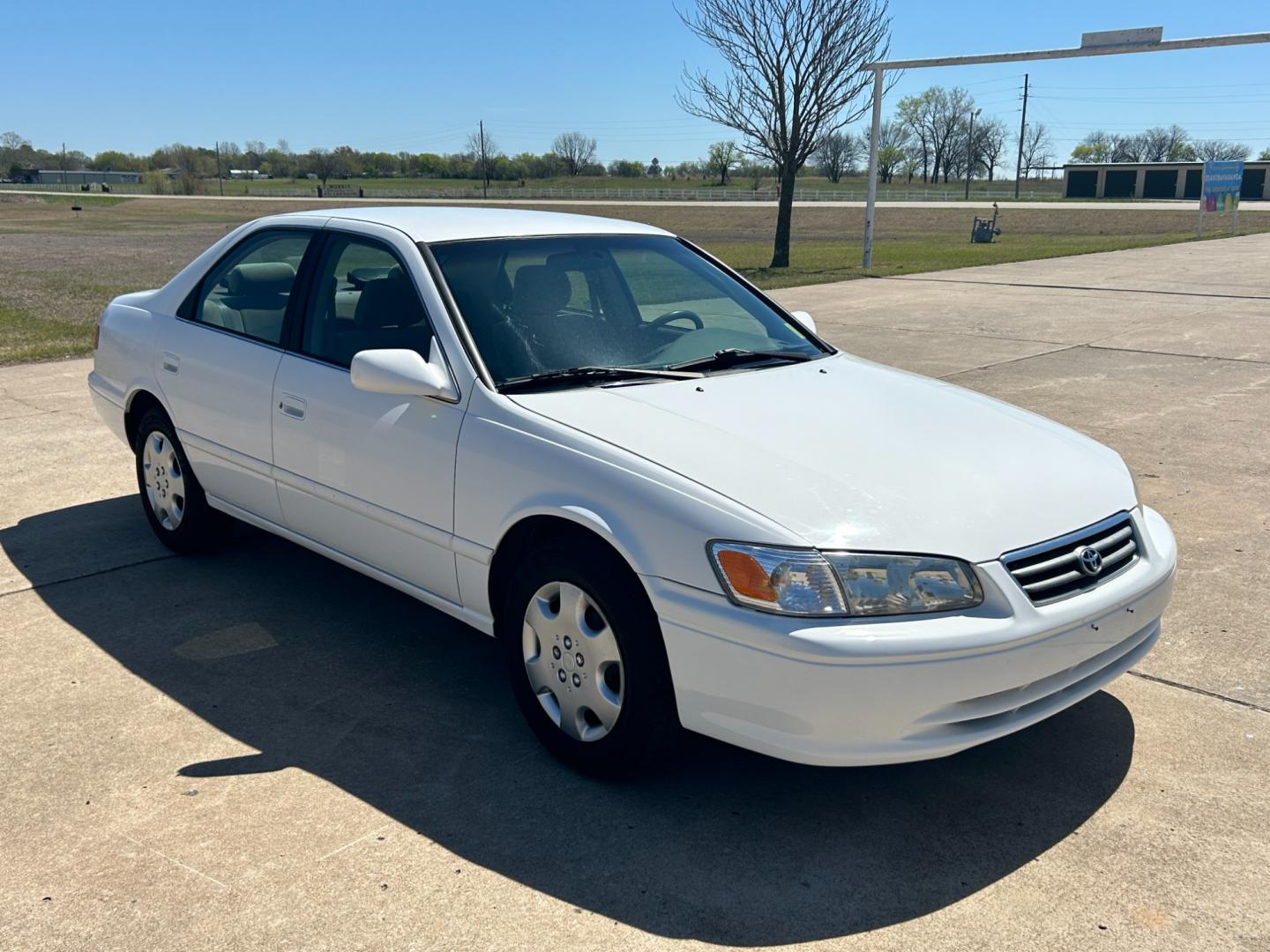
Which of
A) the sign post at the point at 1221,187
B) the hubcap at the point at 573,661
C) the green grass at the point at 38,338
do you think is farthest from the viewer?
the sign post at the point at 1221,187

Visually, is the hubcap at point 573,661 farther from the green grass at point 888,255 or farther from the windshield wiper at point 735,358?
the green grass at point 888,255

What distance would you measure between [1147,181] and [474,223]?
297 feet

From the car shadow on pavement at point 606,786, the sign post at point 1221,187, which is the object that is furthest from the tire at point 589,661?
the sign post at point 1221,187

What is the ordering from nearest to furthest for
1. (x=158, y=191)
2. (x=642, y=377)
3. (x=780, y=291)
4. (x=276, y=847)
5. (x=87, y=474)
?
1. (x=276, y=847)
2. (x=642, y=377)
3. (x=87, y=474)
4. (x=780, y=291)
5. (x=158, y=191)

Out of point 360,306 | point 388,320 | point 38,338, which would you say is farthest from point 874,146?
point 388,320

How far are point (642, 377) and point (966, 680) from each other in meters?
1.50

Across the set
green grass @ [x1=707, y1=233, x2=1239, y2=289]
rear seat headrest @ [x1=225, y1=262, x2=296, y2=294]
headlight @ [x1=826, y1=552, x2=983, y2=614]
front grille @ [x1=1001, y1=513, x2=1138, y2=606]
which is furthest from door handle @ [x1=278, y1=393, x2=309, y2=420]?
green grass @ [x1=707, y1=233, x2=1239, y2=289]

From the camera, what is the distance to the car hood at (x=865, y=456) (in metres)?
3.02

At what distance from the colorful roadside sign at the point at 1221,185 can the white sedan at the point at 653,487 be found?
35875mm

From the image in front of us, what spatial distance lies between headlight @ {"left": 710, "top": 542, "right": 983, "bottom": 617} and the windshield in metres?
1.11

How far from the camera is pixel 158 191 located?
4857 inches

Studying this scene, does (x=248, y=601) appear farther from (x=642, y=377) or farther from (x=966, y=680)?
(x=966, y=680)

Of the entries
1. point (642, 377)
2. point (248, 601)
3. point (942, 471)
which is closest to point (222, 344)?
point (248, 601)

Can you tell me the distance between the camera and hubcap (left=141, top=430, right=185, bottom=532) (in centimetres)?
517
